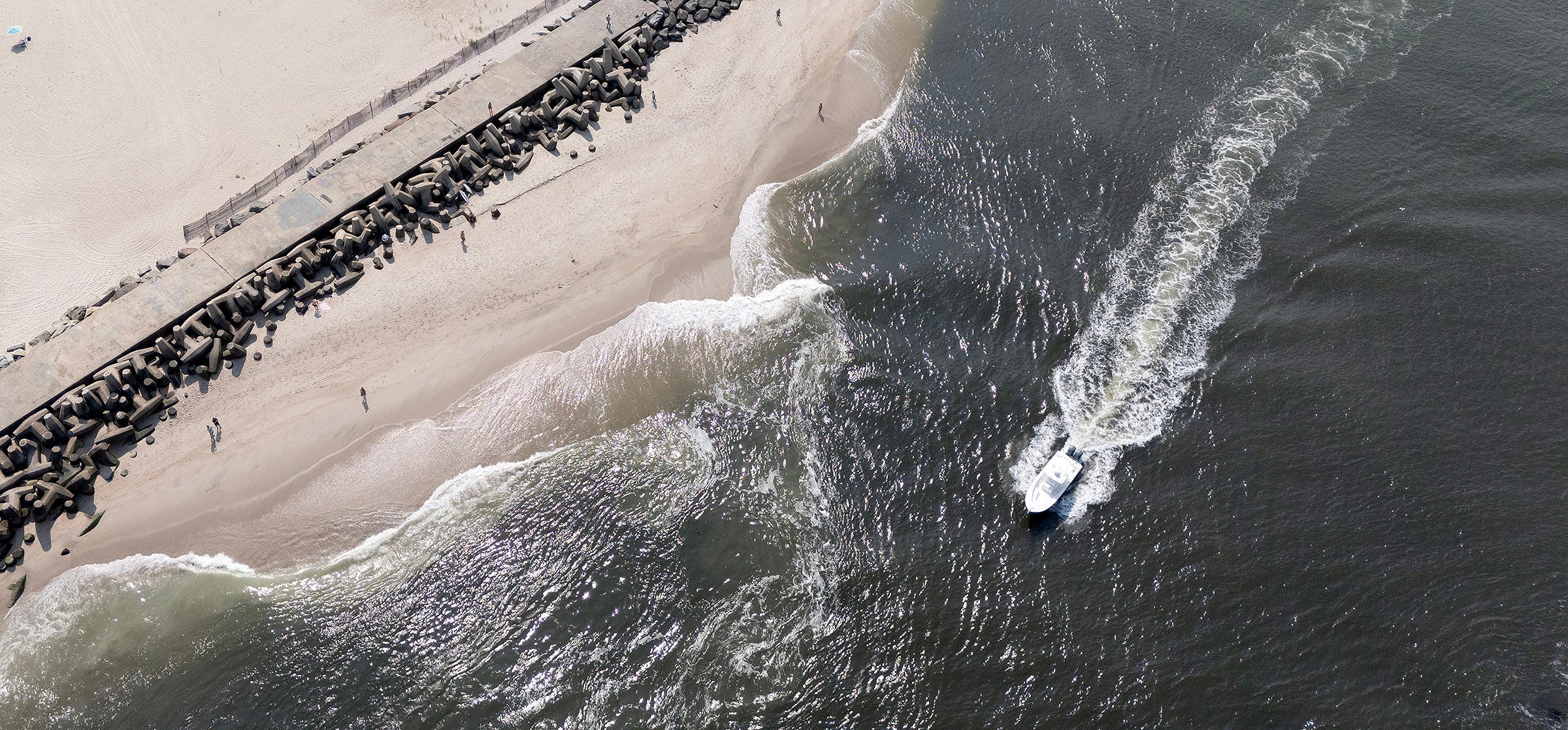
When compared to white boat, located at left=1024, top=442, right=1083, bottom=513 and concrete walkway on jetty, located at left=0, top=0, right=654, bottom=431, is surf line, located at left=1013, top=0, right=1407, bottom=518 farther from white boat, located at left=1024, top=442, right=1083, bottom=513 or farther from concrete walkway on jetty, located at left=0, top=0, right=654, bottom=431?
concrete walkway on jetty, located at left=0, top=0, right=654, bottom=431

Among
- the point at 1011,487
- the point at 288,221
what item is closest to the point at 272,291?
the point at 288,221

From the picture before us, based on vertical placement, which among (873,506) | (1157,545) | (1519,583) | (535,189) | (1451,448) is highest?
(535,189)

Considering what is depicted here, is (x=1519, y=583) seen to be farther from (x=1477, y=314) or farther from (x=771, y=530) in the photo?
(x=771, y=530)

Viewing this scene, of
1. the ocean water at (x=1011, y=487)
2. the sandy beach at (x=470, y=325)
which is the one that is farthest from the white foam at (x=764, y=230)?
the sandy beach at (x=470, y=325)

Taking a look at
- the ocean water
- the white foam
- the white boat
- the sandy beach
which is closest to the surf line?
the white boat

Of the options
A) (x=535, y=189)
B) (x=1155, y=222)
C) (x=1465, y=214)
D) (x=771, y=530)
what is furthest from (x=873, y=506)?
(x=1465, y=214)

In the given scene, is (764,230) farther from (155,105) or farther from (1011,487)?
(155,105)
